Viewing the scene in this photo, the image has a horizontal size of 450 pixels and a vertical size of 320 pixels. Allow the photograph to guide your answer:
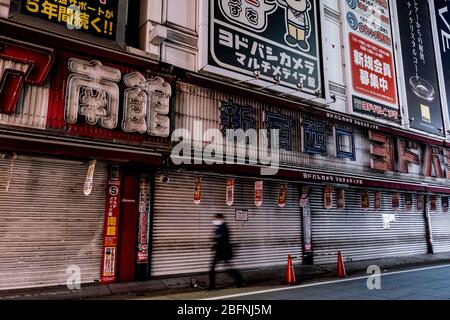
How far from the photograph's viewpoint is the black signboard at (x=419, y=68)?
2130cm

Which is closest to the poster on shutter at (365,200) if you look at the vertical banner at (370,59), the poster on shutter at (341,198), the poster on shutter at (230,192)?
the poster on shutter at (341,198)

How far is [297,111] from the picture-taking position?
15.4 metres

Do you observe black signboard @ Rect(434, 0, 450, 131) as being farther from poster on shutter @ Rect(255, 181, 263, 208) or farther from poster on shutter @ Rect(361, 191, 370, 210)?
poster on shutter @ Rect(255, 181, 263, 208)

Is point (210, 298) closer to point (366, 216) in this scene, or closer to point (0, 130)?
point (0, 130)

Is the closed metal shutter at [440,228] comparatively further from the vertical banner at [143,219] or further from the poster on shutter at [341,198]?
the vertical banner at [143,219]

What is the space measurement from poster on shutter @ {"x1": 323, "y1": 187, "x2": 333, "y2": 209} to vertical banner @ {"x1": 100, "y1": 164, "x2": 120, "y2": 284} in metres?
8.88

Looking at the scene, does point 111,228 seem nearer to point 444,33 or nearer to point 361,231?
point 361,231

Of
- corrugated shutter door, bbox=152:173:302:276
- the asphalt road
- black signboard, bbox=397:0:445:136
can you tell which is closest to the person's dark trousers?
the asphalt road

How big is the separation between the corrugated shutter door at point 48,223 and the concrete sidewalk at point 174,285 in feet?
1.44

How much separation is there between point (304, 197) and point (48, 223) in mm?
9573

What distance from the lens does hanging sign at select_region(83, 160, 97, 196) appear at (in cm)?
966

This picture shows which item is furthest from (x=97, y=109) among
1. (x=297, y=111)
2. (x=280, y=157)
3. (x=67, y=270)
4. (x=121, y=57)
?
(x=297, y=111)

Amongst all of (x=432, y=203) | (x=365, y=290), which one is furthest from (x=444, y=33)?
(x=365, y=290)

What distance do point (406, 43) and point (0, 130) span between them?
71.4 ft
